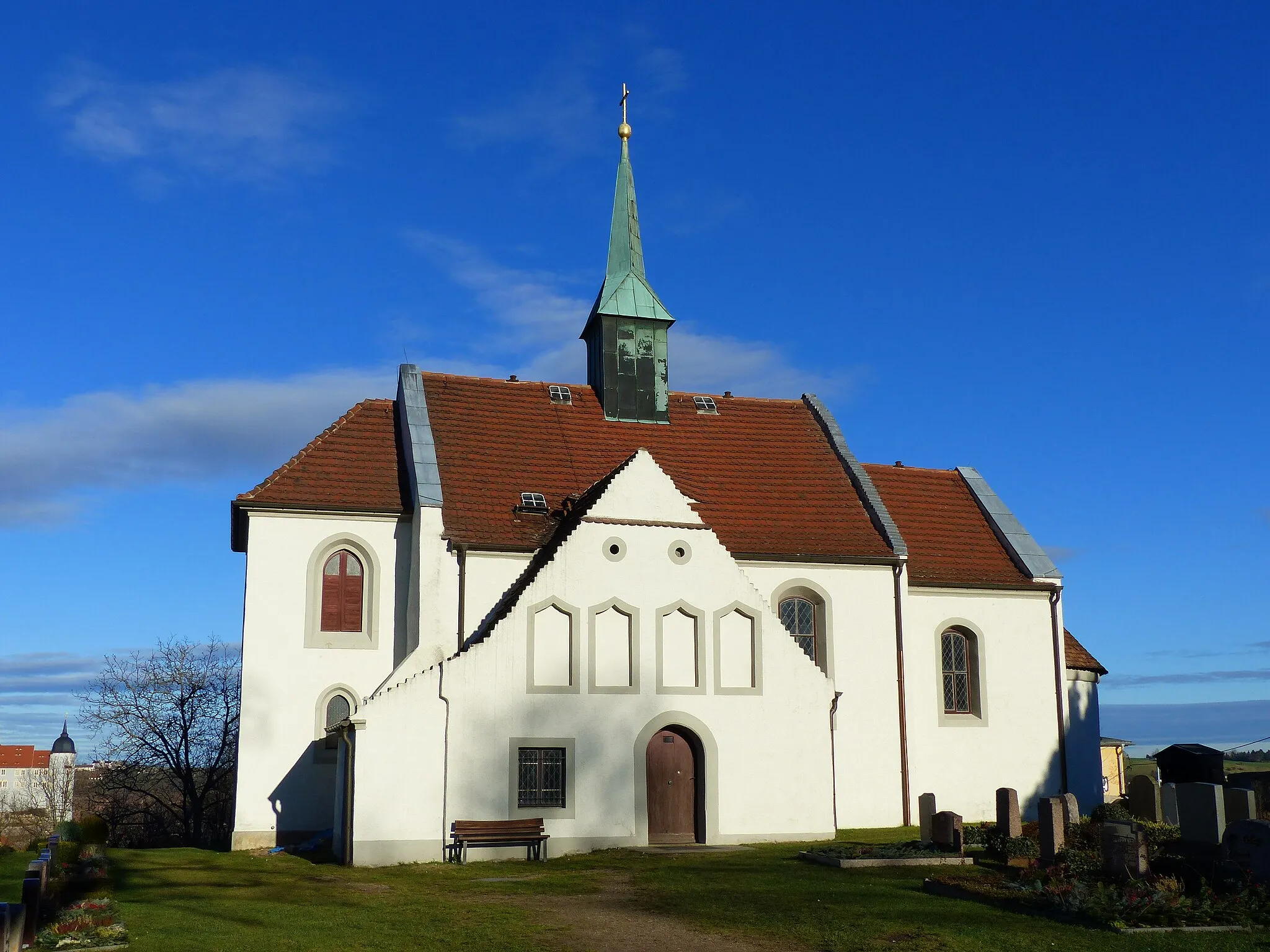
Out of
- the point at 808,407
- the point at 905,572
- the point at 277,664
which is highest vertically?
the point at 808,407

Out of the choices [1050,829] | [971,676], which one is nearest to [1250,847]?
[1050,829]

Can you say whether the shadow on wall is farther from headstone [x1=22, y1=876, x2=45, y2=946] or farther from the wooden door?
headstone [x1=22, y1=876, x2=45, y2=946]

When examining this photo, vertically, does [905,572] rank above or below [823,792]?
above

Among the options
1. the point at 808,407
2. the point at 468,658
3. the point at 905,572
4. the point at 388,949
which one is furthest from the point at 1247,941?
the point at 808,407

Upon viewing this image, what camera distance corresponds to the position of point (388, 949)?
13133mm

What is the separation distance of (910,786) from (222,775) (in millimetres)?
25055

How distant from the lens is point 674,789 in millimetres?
24250

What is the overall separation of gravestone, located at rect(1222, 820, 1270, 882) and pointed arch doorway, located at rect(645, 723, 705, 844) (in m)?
10.3

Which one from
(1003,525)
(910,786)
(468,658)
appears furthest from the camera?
(1003,525)

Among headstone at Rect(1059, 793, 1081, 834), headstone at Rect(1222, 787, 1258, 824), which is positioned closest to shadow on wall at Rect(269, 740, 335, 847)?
headstone at Rect(1059, 793, 1081, 834)

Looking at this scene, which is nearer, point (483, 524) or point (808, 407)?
point (483, 524)

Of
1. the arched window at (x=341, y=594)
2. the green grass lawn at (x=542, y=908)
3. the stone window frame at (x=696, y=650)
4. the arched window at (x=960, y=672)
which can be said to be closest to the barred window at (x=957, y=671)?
the arched window at (x=960, y=672)

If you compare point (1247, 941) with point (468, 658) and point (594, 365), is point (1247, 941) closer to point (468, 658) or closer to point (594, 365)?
point (468, 658)

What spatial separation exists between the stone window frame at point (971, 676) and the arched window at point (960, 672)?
16 millimetres
